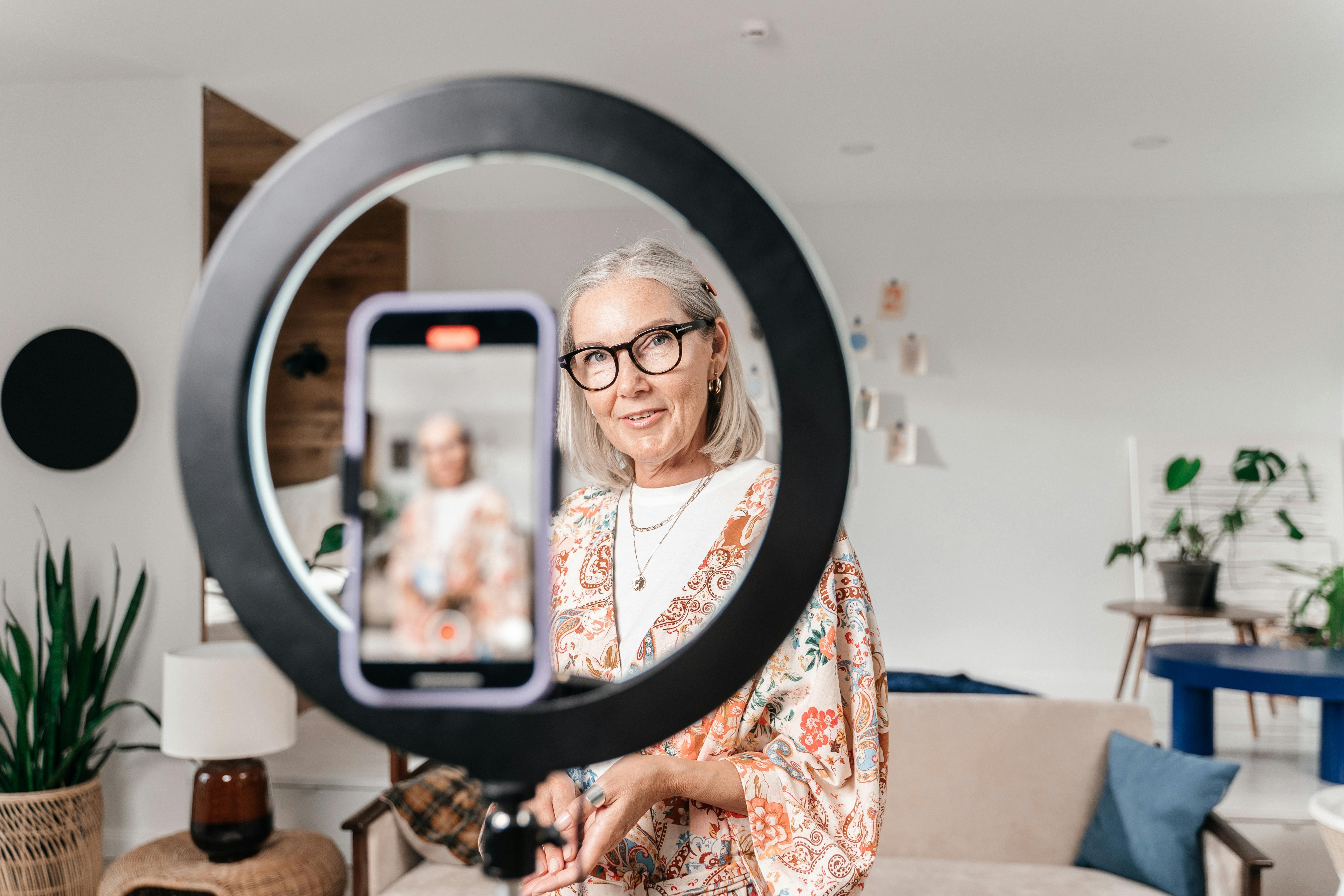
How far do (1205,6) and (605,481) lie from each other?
8.95 feet

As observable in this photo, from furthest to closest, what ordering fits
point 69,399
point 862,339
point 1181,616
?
point 862,339, point 1181,616, point 69,399

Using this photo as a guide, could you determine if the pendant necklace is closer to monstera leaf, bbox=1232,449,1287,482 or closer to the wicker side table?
the wicker side table

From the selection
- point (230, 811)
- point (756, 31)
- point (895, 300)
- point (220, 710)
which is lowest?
point (230, 811)

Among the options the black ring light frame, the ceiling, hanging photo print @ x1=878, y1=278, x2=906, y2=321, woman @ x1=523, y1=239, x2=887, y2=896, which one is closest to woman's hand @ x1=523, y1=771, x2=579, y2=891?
woman @ x1=523, y1=239, x2=887, y2=896

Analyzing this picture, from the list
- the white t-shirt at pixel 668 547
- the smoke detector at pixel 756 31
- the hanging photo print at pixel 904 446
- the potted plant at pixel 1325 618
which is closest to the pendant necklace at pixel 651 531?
the white t-shirt at pixel 668 547

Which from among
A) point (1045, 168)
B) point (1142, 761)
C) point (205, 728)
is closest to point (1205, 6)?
point (1045, 168)

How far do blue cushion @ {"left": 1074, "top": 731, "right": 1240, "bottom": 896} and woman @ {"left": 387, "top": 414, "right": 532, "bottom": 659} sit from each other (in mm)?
2411

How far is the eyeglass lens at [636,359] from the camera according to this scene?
43 centimetres

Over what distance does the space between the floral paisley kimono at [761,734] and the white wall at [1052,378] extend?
418 centimetres

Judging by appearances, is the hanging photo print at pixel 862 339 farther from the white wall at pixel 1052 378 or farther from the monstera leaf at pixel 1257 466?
the monstera leaf at pixel 1257 466

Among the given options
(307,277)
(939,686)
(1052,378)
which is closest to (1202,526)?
(1052,378)

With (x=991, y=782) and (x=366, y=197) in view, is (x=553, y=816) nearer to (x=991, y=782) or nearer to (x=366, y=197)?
(x=366, y=197)

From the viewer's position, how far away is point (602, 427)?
2.36 feet

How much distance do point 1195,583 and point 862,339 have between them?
1.96 meters
